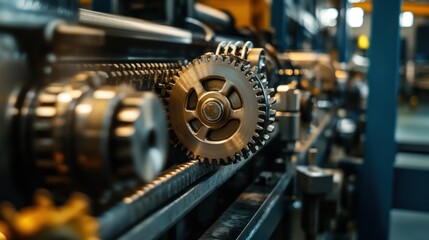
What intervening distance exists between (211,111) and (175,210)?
0.19m

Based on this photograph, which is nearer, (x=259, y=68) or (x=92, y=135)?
(x=92, y=135)

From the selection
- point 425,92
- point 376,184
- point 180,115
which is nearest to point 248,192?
point 180,115

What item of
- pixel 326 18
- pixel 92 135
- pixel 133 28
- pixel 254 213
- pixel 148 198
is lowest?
pixel 254 213

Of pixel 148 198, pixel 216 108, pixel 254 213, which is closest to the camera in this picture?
pixel 148 198

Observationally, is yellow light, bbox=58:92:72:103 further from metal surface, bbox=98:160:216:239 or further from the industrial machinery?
metal surface, bbox=98:160:216:239

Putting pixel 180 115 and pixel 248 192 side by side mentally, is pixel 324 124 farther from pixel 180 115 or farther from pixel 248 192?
pixel 180 115

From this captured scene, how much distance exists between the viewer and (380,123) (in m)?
2.00

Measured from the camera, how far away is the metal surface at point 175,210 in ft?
2.17

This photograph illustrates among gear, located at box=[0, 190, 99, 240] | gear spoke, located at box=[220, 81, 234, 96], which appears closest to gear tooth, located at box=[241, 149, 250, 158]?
gear spoke, located at box=[220, 81, 234, 96]

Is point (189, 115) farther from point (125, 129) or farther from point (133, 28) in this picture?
point (125, 129)

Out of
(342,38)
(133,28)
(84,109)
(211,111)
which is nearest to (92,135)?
A: (84,109)

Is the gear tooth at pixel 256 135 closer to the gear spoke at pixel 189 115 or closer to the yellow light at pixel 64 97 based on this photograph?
the gear spoke at pixel 189 115

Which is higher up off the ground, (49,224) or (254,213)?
(49,224)

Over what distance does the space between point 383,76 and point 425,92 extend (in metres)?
9.95
